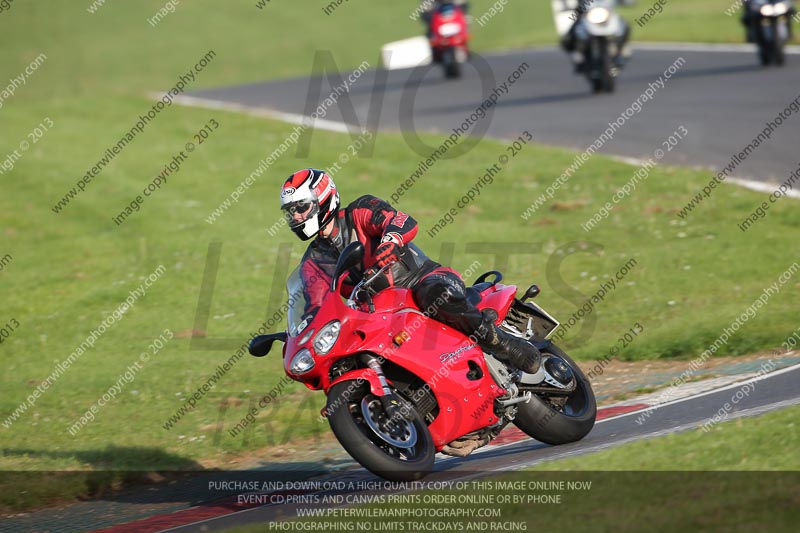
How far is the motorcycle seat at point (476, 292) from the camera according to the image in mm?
8039

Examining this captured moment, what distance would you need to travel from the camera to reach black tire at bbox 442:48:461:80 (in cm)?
2840

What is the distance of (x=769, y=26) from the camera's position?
2273 cm

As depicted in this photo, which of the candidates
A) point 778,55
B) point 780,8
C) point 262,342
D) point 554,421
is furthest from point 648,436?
point 778,55

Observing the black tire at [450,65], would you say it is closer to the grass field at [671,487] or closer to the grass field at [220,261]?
the grass field at [220,261]

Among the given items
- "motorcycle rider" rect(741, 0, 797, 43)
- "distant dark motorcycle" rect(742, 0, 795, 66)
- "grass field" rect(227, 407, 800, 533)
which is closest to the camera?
"grass field" rect(227, 407, 800, 533)

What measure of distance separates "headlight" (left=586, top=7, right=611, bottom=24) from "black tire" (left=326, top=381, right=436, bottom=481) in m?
16.2

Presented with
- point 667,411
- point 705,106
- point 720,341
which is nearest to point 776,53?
point 705,106

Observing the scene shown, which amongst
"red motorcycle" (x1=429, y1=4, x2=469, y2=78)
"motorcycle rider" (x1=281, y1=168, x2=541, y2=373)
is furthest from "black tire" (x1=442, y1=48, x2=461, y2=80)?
"motorcycle rider" (x1=281, y1=168, x2=541, y2=373)

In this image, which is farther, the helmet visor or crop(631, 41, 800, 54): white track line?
crop(631, 41, 800, 54): white track line

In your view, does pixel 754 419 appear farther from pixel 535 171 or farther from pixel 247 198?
pixel 247 198

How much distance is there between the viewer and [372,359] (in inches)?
283

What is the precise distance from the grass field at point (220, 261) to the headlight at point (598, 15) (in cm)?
369

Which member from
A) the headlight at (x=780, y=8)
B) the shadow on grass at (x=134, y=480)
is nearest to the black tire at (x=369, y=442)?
the shadow on grass at (x=134, y=480)

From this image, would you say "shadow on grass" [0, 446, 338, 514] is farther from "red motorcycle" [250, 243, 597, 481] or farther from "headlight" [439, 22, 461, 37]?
"headlight" [439, 22, 461, 37]
